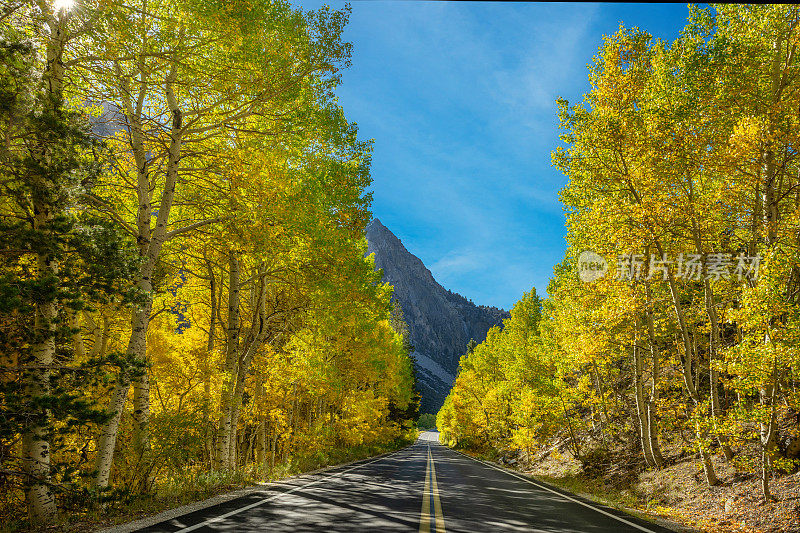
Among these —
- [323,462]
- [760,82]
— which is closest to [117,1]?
[760,82]

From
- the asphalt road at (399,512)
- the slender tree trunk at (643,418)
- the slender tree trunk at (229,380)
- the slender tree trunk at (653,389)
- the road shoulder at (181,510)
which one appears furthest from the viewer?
the slender tree trunk at (643,418)

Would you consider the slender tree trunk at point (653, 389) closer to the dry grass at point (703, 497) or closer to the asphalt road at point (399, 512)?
the dry grass at point (703, 497)

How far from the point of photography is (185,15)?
8445mm

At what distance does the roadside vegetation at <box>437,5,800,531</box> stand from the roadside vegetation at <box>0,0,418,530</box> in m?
7.76

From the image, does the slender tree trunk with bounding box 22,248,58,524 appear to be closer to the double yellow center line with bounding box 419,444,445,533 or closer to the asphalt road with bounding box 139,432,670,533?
the asphalt road with bounding box 139,432,670,533

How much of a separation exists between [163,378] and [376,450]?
25810mm

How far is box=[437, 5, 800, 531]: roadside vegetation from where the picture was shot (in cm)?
867

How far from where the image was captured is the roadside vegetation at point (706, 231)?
28.5ft

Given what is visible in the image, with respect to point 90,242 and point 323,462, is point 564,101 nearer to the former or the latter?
point 90,242

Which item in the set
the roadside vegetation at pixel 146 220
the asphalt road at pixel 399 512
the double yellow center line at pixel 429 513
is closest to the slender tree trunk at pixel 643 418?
the asphalt road at pixel 399 512

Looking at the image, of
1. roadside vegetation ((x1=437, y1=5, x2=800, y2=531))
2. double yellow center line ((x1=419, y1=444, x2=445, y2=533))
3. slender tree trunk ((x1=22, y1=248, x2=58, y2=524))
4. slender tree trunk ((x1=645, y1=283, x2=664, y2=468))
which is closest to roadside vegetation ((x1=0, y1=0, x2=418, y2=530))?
slender tree trunk ((x1=22, y1=248, x2=58, y2=524))

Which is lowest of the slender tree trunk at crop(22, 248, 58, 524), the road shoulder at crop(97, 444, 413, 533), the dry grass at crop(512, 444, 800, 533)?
the dry grass at crop(512, 444, 800, 533)

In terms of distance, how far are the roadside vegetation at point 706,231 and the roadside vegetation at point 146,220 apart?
25.5ft

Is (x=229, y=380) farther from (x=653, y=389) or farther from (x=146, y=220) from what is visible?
(x=653, y=389)
